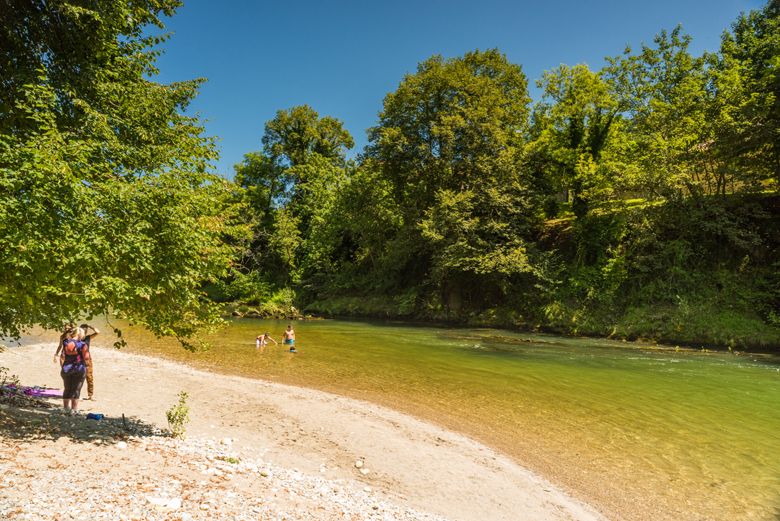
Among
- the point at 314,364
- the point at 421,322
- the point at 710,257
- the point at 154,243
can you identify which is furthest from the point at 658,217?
the point at 154,243

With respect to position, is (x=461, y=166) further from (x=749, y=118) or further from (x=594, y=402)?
(x=594, y=402)

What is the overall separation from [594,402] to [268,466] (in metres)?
9.91

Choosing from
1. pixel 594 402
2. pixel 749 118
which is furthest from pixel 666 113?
pixel 594 402

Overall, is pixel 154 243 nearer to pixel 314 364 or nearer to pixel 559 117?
pixel 314 364

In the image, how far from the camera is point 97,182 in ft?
23.4

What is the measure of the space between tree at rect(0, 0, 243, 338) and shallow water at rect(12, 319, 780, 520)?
7.40 metres

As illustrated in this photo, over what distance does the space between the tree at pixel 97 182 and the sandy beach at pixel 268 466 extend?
2.21m

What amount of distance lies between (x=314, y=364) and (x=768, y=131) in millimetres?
26350

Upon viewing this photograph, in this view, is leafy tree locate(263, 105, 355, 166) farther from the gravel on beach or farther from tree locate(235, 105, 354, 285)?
the gravel on beach

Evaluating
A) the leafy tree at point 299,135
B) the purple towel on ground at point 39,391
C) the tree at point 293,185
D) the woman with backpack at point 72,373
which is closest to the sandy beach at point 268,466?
the woman with backpack at point 72,373

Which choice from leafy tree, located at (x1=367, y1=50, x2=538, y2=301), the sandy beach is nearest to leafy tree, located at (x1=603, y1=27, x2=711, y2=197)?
leafy tree, located at (x1=367, y1=50, x2=538, y2=301)

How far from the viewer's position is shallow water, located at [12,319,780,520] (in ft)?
26.9

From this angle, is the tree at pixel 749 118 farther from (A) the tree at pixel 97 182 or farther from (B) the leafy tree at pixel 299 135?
(B) the leafy tree at pixel 299 135

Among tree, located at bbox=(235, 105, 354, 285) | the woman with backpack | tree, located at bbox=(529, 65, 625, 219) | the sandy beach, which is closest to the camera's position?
the sandy beach
